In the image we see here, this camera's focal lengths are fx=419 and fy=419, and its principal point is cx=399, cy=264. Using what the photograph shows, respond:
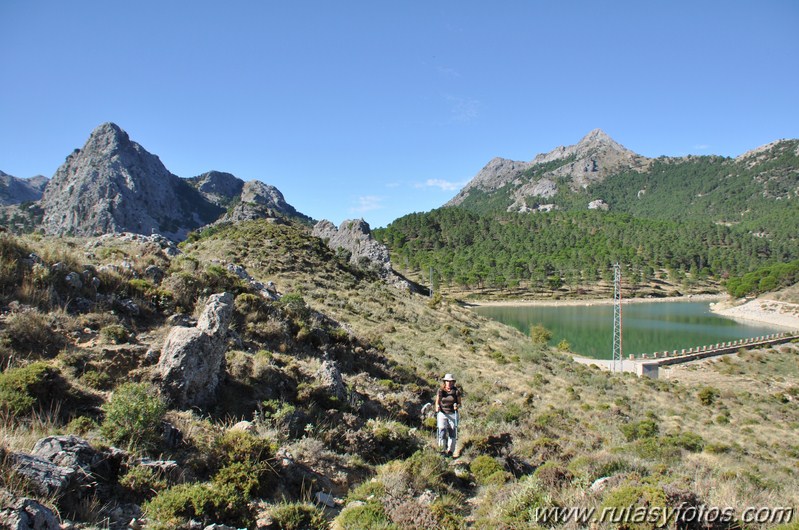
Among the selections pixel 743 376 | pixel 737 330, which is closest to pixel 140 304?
pixel 743 376

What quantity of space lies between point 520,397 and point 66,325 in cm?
1851

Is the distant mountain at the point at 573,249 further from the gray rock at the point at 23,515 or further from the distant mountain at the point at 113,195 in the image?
the gray rock at the point at 23,515

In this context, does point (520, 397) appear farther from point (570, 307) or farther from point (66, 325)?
point (570, 307)

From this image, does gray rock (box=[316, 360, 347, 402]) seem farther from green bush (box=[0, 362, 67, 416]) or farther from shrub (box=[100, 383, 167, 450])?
green bush (box=[0, 362, 67, 416])

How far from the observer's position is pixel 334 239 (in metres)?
98.3

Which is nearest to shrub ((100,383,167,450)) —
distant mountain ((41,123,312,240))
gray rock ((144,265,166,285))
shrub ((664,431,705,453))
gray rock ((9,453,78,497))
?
gray rock ((9,453,78,497))

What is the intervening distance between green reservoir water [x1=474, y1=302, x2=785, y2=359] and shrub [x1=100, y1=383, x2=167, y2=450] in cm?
5999

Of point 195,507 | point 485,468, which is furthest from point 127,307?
point 485,468

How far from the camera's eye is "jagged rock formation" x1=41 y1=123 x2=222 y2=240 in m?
136

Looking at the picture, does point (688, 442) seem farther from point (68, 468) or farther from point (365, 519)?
point (68, 468)

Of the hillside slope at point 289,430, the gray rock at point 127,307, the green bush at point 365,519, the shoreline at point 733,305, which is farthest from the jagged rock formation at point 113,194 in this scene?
the green bush at point 365,519

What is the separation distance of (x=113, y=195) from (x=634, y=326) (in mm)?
158520

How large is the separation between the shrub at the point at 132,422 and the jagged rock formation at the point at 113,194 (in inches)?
5773

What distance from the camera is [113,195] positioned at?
14175 cm
